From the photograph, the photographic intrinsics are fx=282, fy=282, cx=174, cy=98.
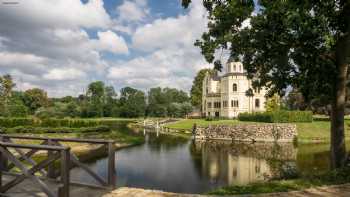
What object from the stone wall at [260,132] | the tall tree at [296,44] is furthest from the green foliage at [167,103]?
the tall tree at [296,44]

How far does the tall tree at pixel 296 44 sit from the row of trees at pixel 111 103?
67.1 metres

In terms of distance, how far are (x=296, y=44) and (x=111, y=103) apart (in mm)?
90637

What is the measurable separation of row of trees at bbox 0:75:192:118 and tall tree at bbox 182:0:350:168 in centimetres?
6709

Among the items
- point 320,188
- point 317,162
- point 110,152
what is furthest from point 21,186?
point 317,162

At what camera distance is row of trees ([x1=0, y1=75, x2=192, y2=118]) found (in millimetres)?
82562

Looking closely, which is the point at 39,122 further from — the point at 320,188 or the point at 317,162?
the point at 320,188

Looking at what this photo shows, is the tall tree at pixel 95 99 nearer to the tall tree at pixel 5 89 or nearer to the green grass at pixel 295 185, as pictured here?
the tall tree at pixel 5 89

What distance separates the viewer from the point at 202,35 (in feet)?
34.6

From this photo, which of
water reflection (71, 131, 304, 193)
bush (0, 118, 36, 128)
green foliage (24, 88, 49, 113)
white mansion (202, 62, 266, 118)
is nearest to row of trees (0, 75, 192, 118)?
green foliage (24, 88, 49, 113)

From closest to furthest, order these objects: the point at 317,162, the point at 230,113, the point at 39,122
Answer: the point at 317,162 → the point at 39,122 → the point at 230,113

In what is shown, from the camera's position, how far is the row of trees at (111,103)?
8256cm

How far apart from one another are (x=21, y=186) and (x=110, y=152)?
2.30m

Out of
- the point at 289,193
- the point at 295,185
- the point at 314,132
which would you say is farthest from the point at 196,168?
the point at 314,132

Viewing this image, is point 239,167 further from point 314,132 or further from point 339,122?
point 314,132
